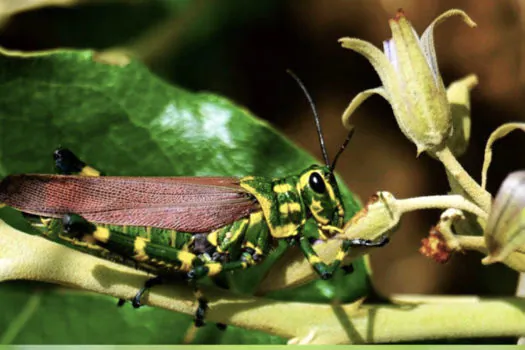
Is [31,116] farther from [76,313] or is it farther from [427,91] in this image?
[427,91]

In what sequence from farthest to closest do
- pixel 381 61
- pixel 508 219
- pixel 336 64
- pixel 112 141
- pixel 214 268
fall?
pixel 336 64 → pixel 112 141 → pixel 214 268 → pixel 381 61 → pixel 508 219

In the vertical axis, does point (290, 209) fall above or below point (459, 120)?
below

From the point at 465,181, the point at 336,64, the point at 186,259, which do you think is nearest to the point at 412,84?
the point at 465,181

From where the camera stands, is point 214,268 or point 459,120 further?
point 214,268

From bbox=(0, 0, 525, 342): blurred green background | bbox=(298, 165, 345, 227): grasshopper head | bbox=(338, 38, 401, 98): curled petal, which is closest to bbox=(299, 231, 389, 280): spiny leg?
bbox=(298, 165, 345, 227): grasshopper head

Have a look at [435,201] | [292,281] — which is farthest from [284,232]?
[435,201]

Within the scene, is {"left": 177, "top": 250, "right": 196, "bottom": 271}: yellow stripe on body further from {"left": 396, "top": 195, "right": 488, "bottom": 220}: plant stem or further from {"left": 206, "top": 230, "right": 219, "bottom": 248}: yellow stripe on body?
{"left": 396, "top": 195, "right": 488, "bottom": 220}: plant stem

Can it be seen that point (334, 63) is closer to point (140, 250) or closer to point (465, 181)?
point (140, 250)
